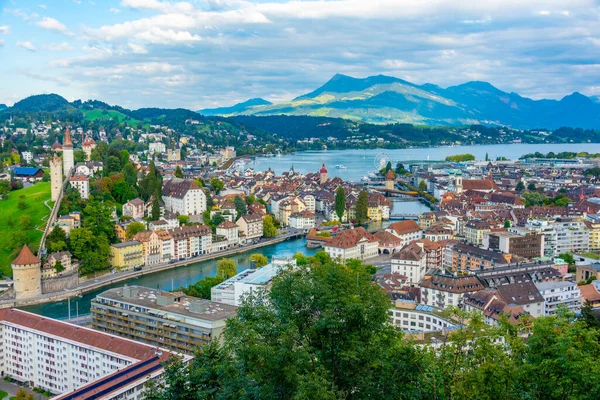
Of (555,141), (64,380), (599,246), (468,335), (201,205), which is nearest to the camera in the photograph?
(468,335)

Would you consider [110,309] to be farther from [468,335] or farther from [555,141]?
[555,141]

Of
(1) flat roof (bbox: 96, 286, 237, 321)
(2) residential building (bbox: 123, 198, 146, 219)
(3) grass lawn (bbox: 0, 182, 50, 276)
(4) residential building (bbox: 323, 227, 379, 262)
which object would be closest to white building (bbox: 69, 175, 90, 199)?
(3) grass lawn (bbox: 0, 182, 50, 276)

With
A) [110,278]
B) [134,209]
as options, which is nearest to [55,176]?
[134,209]

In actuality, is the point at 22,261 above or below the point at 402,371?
below

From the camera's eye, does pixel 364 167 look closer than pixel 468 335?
No

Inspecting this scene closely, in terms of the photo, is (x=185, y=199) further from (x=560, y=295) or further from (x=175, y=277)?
(x=560, y=295)

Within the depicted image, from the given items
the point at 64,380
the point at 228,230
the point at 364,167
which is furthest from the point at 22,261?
the point at 364,167

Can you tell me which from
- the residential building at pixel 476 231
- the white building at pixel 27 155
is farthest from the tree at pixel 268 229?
the white building at pixel 27 155
